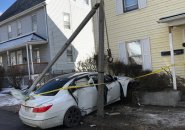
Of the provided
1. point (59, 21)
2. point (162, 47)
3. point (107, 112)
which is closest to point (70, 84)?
point (107, 112)

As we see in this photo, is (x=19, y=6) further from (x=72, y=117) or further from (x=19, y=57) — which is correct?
(x=72, y=117)

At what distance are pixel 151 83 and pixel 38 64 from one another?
1347cm

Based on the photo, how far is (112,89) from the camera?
9.98 meters

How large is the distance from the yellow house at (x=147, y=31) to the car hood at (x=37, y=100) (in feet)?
19.1

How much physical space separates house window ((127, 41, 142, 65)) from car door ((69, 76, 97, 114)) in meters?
4.74

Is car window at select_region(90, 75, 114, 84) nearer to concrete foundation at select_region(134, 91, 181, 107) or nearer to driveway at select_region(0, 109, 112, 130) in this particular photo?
concrete foundation at select_region(134, 91, 181, 107)

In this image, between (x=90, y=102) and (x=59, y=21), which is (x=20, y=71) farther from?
(x=90, y=102)

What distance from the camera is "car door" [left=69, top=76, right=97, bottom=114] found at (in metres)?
8.72

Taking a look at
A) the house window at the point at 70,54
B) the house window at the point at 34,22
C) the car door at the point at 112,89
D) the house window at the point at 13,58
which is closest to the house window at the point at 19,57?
the house window at the point at 13,58

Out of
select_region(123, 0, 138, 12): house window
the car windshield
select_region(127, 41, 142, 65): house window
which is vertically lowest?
the car windshield

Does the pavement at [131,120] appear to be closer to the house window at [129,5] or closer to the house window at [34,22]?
the house window at [129,5]

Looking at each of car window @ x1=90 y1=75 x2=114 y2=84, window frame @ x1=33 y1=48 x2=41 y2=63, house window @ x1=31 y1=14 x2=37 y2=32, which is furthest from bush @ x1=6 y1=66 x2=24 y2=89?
car window @ x1=90 y1=75 x2=114 y2=84

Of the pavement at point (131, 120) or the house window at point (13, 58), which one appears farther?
the house window at point (13, 58)

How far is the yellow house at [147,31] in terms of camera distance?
11.7 metres
